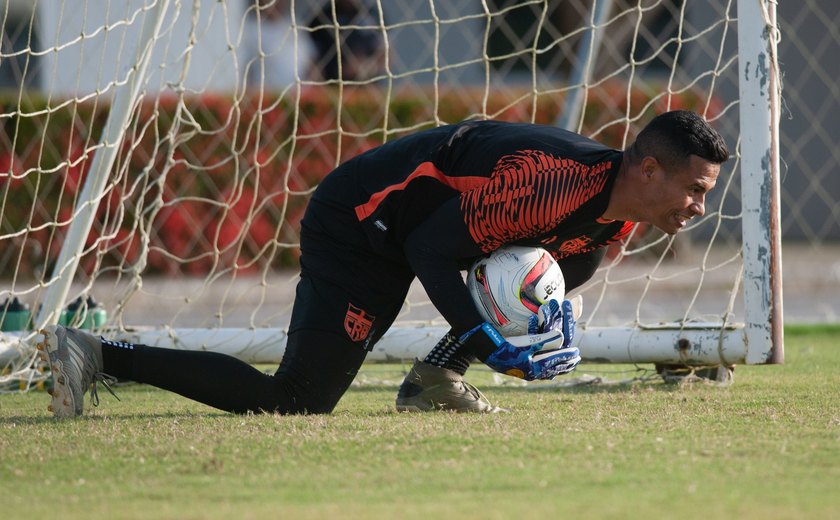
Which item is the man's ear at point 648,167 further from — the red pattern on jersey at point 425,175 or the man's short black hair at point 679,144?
the red pattern on jersey at point 425,175

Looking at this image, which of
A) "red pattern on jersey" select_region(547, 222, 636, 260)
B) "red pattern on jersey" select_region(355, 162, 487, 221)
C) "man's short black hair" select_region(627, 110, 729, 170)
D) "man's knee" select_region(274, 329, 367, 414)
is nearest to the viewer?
"man's short black hair" select_region(627, 110, 729, 170)

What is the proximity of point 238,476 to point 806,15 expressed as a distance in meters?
14.3

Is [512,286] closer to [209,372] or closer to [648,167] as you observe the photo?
[648,167]

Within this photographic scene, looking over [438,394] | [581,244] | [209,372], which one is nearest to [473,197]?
[581,244]

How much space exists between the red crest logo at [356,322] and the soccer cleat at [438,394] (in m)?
0.26

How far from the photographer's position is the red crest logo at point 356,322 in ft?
13.2

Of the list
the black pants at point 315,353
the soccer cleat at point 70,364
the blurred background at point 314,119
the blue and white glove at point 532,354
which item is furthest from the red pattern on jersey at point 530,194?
the blurred background at point 314,119

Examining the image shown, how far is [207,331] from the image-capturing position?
206 inches

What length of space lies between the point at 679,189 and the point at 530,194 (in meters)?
0.48

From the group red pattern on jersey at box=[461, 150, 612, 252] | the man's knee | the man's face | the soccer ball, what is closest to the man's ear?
the man's face

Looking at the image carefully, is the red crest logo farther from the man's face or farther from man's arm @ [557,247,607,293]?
the man's face

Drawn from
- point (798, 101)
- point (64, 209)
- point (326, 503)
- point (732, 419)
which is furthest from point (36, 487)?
point (798, 101)

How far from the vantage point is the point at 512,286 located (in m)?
3.70

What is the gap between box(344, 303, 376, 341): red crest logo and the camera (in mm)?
4012
